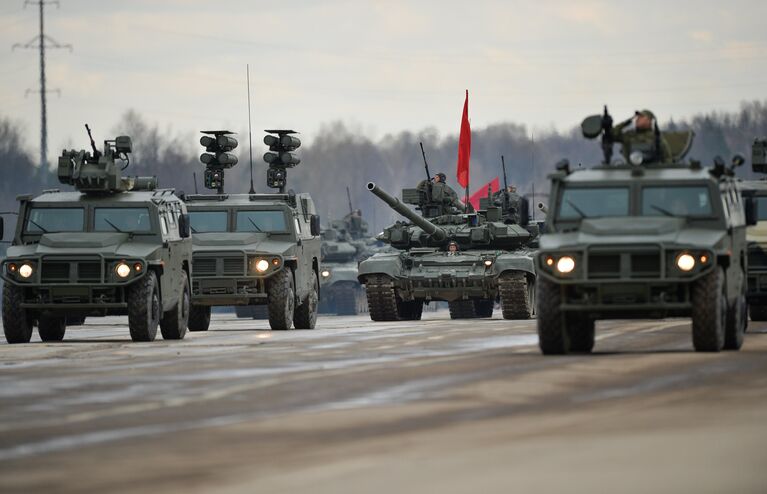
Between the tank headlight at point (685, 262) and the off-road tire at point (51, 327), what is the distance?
11.7 meters

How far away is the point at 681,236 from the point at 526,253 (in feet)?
66.6

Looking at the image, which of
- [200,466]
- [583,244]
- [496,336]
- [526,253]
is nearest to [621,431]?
[200,466]

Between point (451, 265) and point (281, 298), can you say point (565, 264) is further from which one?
point (451, 265)

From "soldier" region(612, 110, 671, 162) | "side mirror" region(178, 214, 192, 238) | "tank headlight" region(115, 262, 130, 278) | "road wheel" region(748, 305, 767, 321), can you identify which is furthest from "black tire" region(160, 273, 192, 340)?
"road wheel" region(748, 305, 767, 321)

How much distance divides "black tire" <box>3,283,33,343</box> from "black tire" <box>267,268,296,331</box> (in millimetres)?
6068

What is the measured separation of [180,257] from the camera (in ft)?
95.6

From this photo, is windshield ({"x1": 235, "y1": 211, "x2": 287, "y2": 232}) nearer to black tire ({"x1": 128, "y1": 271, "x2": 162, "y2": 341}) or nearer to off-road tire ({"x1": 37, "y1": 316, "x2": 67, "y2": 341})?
off-road tire ({"x1": 37, "y1": 316, "x2": 67, "y2": 341})

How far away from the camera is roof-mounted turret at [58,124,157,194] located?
28406 millimetres

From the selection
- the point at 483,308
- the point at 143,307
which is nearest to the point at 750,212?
the point at 143,307

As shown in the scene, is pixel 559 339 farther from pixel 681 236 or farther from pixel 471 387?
pixel 471 387

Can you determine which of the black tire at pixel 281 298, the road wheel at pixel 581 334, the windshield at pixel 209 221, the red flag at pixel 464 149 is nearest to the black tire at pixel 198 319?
the windshield at pixel 209 221

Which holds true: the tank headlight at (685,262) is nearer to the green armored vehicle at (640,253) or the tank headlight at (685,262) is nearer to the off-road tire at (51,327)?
the green armored vehicle at (640,253)

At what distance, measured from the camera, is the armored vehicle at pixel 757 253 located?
28797 millimetres

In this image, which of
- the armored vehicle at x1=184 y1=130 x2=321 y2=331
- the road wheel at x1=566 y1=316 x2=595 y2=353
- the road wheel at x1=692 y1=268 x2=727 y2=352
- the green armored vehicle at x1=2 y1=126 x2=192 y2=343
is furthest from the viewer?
the armored vehicle at x1=184 y1=130 x2=321 y2=331
